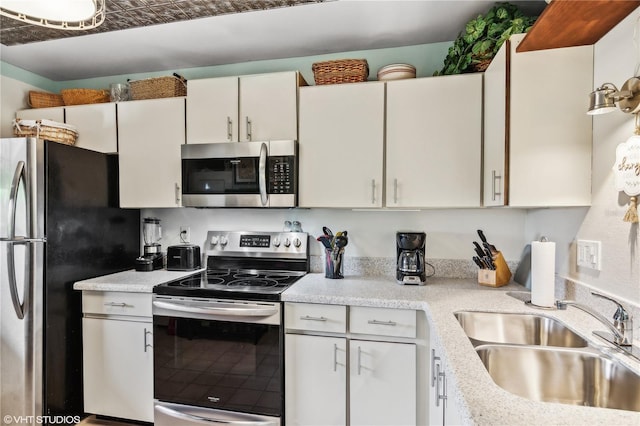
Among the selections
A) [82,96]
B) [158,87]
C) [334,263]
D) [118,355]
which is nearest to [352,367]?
[334,263]

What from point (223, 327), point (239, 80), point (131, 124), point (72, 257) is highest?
point (239, 80)

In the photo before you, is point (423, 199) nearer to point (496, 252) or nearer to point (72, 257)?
point (496, 252)

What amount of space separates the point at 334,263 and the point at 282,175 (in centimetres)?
67

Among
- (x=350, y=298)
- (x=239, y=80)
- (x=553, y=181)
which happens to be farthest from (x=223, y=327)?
(x=553, y=181)

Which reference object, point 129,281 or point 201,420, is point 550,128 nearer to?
point 201,420

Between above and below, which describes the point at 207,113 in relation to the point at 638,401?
above

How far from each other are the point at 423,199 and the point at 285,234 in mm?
990

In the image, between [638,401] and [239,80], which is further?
[239,80]

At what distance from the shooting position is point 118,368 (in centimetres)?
194

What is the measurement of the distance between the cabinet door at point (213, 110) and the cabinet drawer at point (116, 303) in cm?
109

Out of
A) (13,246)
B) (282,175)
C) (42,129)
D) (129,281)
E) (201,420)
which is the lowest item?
(201,420)

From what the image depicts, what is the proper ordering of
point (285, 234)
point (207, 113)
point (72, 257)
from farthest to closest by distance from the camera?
point (285, 234)
point (207, 113)
point (72, 257)

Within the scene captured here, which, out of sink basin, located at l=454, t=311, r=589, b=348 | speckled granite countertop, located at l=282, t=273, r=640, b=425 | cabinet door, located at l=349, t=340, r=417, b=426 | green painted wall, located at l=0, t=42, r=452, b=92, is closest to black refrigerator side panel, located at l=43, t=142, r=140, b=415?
green painted wall, located at l=0, t=42, r=452, b=92

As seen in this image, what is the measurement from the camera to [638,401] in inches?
33.7
